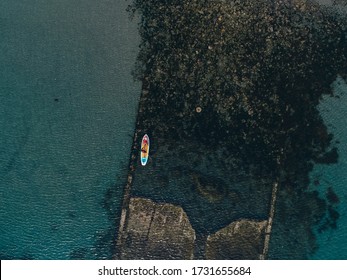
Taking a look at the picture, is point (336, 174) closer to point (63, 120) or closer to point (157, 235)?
point (157, 235)

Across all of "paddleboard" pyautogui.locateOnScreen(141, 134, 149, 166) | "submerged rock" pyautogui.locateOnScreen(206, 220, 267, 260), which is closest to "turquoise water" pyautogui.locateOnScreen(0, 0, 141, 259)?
"paddleboard" pyautogui.locateOnScreen(141, 134, 149, 166)

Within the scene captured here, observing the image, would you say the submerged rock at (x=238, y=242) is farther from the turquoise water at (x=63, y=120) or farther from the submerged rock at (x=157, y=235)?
the turquoise water at (x=63, y=120)

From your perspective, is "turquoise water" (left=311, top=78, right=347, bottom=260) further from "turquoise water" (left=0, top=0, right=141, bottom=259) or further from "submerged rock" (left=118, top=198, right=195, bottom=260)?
"turquoise water" (left=0, top=0, right=141, bottom=259)

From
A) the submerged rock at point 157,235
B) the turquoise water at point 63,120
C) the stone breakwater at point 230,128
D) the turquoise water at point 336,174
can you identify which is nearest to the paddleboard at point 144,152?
the stone breakwater at point 230,128

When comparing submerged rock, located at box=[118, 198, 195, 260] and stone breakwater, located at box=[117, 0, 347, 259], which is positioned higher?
stone breakwater, located at box=[117, 0, 347, 259]

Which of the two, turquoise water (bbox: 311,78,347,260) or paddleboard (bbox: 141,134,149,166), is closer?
turquoise water (bbox: 311,78,347,260)
